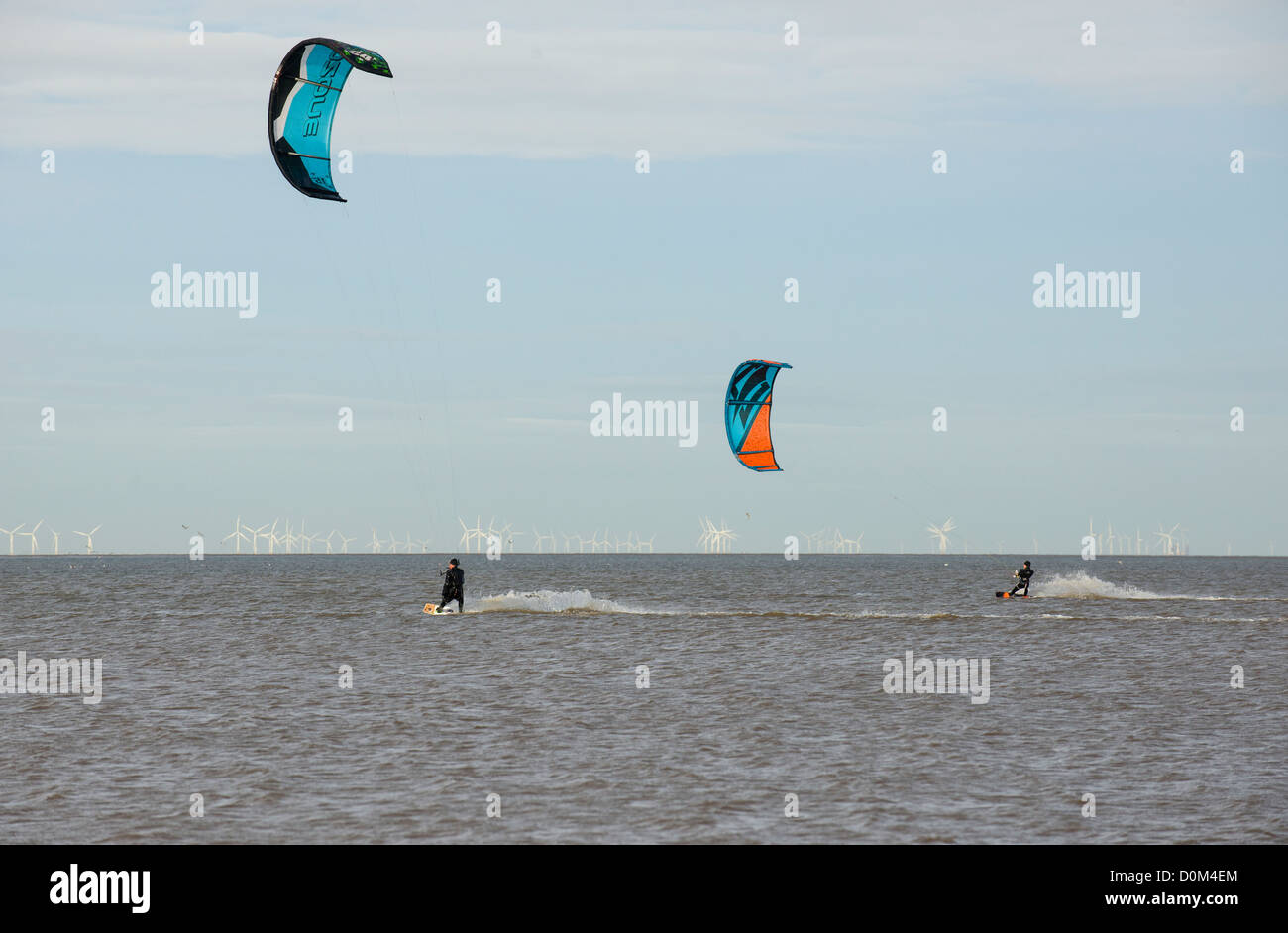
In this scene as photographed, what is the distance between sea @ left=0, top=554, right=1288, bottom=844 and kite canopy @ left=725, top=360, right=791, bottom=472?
38.0 feet

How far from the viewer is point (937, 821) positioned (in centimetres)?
1207

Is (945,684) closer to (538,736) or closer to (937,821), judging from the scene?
(538,736)

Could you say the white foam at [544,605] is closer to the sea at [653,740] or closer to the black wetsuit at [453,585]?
the black wetsuit at [453,585]

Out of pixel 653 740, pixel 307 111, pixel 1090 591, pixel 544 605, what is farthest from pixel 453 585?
pixel 1090 591

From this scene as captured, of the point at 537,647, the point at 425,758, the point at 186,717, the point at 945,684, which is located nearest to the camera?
the point at 425,758

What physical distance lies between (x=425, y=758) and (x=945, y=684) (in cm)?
1132

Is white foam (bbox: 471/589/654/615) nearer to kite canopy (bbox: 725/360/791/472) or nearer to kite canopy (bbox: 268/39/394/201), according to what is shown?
kite canopy (bbox: 725/360/791/472)

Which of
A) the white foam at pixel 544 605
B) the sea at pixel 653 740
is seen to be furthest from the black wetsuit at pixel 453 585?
the white foam at pixel 544 605

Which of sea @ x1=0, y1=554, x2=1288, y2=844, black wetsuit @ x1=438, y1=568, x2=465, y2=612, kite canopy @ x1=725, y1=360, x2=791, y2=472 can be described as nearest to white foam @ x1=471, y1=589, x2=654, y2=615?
kite canopy @ x1=725, y1=360, x2=791, y2=472

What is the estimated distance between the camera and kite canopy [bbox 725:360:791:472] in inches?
1745

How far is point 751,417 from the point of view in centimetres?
4541

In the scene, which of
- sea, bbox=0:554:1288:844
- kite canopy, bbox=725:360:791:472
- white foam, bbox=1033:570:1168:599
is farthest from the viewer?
white foam, bbox=1033:570:1168:599
